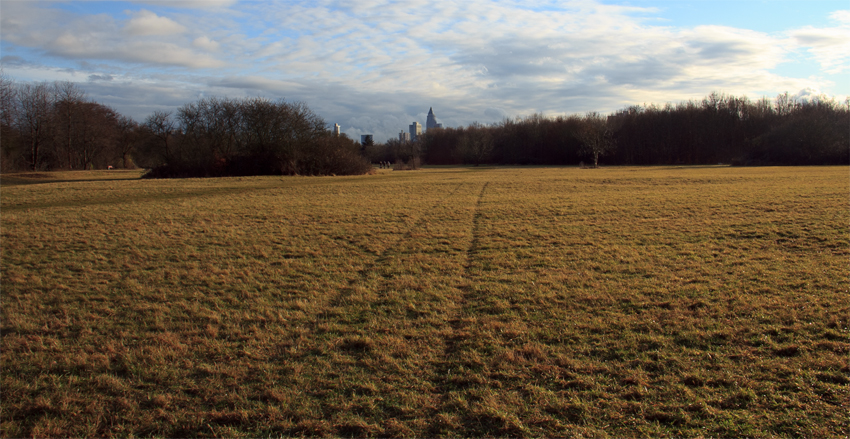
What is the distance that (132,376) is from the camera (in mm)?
4398

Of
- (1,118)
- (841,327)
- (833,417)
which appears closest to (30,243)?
(833,417)

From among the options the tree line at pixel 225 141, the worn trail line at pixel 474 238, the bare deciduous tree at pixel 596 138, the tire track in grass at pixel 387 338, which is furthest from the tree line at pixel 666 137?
the tire track in grass at pixel 387 338

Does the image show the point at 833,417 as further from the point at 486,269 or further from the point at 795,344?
the point at 486,269

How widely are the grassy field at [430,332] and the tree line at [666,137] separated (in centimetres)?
5546

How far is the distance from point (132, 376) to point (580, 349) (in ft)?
15.2

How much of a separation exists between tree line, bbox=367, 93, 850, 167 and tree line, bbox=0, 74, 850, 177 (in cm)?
18

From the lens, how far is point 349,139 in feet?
144

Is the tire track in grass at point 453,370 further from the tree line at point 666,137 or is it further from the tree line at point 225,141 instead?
the tree line at point 666,137

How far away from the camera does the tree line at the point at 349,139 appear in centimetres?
3888

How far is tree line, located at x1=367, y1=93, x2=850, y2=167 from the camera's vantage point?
5734 cm

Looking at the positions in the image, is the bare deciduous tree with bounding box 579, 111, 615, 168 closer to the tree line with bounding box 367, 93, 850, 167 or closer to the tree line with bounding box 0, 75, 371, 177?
the tree line with bounding box 367, 93, 850, 167

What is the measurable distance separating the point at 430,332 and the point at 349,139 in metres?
40.3

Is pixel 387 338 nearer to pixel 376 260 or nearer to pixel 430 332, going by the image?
pixel 430 332

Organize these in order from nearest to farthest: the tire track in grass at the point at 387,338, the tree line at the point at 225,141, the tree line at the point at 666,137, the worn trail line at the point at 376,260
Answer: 1. the tire track in grass at the point at 387,338
2. the worn trail line at the point at 376,260
3. the tree line at the point at 225,141
4. the tree line at the point at 666,137
